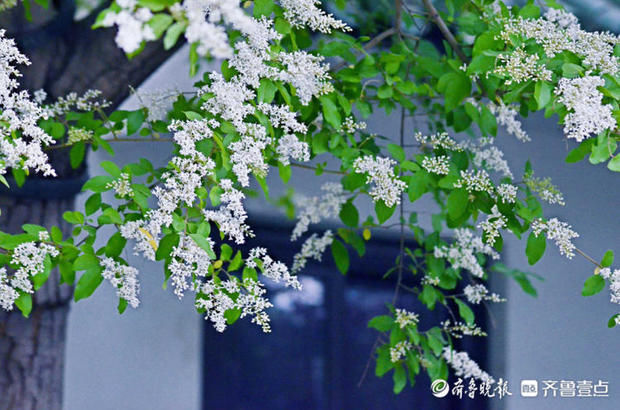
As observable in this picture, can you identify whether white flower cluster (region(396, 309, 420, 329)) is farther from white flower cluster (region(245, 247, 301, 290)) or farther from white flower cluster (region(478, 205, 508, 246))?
white flower cluster (region(245, 247, 301, 290))

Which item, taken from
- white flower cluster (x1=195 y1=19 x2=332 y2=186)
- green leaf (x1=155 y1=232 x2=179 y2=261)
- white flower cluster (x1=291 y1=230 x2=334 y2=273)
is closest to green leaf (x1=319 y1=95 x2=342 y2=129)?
white flower cluster (x1=195 y1=19 x2=332 y2=186)

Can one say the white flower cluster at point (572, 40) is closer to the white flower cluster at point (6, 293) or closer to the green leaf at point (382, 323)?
the green leaf at point (382, 323)

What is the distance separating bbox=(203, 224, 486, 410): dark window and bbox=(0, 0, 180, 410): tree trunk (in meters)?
1.08

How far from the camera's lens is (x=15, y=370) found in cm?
185

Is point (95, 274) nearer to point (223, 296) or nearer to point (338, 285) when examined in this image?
point (223, 296)

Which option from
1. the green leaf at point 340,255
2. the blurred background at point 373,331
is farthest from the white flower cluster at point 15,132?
the blurred background at point 373,331

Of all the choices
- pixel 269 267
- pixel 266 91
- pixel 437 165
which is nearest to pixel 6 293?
pixel 269 267

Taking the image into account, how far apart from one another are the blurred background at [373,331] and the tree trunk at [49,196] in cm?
93

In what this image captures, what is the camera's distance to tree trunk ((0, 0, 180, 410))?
1849 mm

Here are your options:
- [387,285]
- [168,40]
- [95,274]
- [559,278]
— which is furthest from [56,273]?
[559,278]

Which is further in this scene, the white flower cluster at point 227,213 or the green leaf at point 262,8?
the green leaf at point 262,8

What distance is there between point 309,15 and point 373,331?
6.87 ft

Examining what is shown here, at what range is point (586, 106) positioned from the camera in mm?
1031

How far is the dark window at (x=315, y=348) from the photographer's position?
9.68 feet
